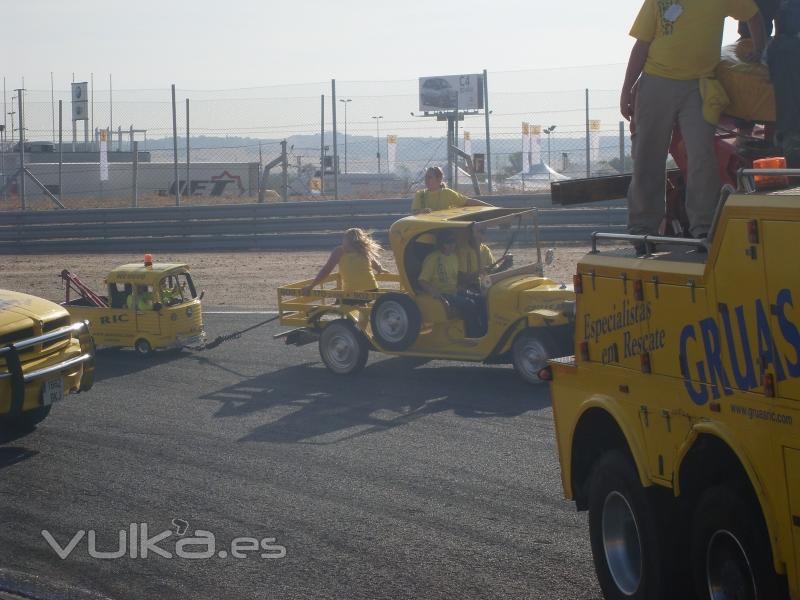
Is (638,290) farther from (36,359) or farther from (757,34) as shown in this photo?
(36,359)

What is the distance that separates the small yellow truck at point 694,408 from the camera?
3.57 meters

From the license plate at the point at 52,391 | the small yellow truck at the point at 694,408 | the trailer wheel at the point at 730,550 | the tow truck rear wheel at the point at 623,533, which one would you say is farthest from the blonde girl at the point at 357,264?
the trailer wheel at the point at 730,550

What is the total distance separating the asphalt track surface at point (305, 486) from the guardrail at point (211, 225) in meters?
10.5

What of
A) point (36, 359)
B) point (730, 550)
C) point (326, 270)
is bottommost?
point (730, 550)

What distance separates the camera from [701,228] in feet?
16.4

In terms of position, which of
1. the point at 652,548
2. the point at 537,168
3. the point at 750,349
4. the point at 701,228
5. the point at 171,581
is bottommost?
the point at 171,581

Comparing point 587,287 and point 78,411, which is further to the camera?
point 78,411

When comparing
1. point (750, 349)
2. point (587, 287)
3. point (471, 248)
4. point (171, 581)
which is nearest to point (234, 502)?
point (171, 581)

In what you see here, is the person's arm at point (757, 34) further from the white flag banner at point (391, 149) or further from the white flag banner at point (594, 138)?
the white flag banner at point (391, 149)

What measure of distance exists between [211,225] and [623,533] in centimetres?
1862

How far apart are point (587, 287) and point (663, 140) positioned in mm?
965

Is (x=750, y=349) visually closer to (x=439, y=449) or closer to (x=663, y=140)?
(x=663, y=140)

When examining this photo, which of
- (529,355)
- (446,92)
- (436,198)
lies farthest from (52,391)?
(446,92)

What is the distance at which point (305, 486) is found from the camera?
24.1 feet
